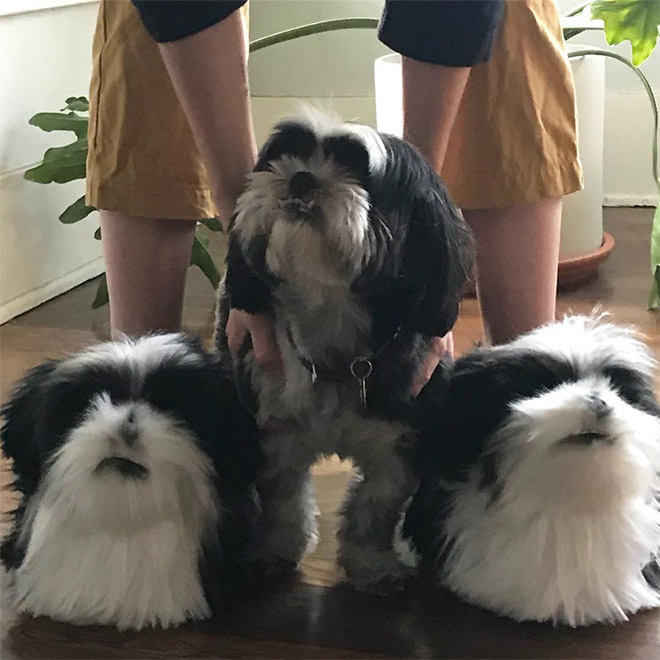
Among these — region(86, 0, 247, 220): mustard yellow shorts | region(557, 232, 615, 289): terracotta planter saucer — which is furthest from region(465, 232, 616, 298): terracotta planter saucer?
region(86, 0, 247, 220): mustard yellow shorts

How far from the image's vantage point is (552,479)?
1.08 meters

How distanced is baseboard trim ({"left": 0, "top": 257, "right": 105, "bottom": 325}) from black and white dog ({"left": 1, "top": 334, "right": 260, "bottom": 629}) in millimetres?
1119

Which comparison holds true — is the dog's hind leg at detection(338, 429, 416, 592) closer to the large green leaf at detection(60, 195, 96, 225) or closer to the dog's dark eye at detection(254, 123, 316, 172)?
the dog's dark eye at detection(254, 123, 316, 172)

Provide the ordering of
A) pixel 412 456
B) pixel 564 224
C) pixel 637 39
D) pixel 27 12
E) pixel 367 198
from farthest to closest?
1. pixel 564 224
2. pixel 27 12
3. pixel 637 39
4. pixel 412 456
5. pixel 367 198

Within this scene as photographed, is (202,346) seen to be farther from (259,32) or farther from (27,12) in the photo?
(259,32)

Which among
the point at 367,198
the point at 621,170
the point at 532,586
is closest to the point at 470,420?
the point at 532,586

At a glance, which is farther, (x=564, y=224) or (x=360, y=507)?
(x=564, y=224)

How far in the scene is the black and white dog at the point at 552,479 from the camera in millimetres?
1066

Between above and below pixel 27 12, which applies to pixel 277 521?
below

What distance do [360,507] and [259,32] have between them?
2.25 metres

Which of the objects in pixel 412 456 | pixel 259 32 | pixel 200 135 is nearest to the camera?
pixel 412 456

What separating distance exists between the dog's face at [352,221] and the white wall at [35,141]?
133 cm

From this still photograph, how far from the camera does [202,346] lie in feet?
4.05

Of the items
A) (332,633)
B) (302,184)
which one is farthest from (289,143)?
(332,633)
